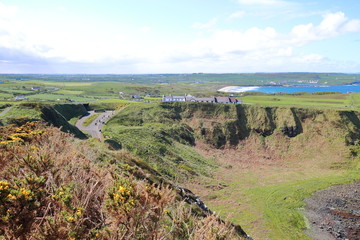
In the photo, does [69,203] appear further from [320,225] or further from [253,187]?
[253,187]

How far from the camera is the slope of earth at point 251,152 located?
39.4 meters

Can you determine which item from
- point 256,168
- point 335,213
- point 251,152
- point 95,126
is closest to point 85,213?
point 335,213

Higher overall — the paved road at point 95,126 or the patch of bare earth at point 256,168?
the paved road at point 95,126

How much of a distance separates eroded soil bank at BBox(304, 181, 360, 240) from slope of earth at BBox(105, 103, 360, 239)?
5.64 feet

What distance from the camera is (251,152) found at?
69562 mm

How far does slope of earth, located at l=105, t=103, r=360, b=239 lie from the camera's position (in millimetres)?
39438

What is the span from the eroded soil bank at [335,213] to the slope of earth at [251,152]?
1.72 meters

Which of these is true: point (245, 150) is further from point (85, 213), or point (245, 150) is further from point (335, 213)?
point (85, 213)

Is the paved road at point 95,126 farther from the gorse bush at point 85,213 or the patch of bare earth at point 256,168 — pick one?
the gorse bush at point 85,213

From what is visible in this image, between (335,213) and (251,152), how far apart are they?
31196mm

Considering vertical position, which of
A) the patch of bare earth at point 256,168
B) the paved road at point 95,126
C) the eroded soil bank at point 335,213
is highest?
the paved road at point 95,126

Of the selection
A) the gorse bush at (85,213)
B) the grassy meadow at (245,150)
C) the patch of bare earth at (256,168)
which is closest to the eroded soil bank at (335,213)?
the grassy meadow at (245,150)

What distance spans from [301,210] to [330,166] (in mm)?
27861

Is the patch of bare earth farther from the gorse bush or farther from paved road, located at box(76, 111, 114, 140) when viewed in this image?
the gorse bush
